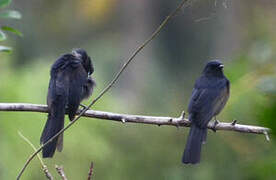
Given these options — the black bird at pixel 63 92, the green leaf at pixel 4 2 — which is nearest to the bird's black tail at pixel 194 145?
the black bird at pixel 63 92

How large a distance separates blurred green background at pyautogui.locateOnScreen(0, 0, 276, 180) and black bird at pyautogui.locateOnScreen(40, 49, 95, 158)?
1.27 meters

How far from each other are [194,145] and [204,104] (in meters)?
0.48

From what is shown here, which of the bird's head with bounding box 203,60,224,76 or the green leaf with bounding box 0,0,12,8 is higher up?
the green leaf with bounding box 0,0,12,8

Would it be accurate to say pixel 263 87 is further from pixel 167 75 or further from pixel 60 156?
pixel 167 75

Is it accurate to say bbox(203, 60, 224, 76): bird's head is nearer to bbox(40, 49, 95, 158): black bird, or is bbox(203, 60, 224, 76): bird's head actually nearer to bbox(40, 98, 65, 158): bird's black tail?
bbox(40, 49, 95, 158): black bird

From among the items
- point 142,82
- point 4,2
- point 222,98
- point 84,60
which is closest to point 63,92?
point 84,60

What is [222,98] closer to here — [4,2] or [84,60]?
[84,60]

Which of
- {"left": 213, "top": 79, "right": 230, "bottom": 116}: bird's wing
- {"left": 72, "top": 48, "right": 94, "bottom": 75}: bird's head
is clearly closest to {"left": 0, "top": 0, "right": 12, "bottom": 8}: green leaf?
{"left": 72, "top": 48, "right": 94, "bottom": 75}: bird's head

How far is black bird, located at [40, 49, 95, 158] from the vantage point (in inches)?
215

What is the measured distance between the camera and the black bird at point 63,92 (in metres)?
5.45

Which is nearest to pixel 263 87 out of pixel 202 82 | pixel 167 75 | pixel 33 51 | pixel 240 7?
pixel 202 82

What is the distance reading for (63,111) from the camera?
18.3 feet

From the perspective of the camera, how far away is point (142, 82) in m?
16.7

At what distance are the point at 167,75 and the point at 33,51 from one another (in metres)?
4.88
